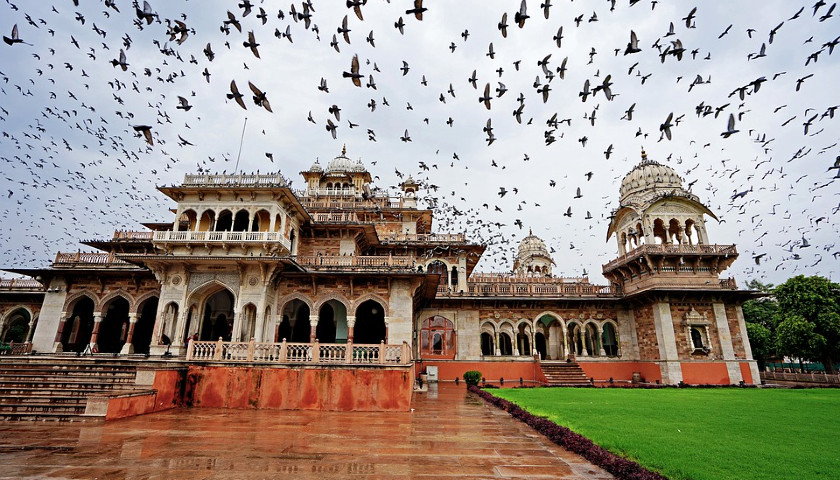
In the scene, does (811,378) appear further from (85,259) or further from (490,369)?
(85,259)

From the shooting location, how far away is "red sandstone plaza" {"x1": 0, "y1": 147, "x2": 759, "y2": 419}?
40.2 feet

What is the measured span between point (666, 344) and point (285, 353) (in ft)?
64.2

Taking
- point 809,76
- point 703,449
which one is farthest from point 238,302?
point 809,76

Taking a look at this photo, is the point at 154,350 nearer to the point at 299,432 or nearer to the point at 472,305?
the point at 299,432

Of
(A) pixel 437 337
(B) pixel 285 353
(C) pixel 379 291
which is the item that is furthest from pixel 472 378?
(B) pixel 285 353

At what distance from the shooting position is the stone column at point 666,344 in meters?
21.0

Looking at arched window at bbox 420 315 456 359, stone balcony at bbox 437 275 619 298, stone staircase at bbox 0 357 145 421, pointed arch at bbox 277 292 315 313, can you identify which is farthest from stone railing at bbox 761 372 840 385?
stone staircase at bbox 0 357 145 421

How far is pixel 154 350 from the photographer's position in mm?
16469

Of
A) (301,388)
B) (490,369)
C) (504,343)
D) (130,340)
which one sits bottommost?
(301,388)

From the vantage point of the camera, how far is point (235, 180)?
723 inches

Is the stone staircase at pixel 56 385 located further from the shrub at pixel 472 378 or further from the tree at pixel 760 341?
the tree at pixel 760 341

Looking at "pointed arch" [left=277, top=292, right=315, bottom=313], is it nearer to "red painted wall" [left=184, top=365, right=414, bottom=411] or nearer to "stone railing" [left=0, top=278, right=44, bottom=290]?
"red painted wall" [left=184, top=365, right=414, bottom=411]

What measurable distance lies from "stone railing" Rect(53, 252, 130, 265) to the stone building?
63 mm

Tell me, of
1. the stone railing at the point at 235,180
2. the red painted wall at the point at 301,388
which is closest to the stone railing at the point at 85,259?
the stone railing at the point at 235,180
